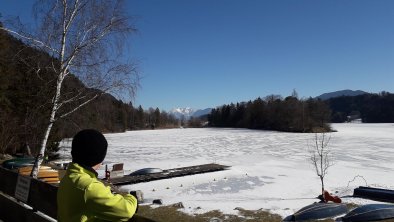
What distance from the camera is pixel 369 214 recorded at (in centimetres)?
1271

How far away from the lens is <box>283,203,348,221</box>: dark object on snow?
12969mm

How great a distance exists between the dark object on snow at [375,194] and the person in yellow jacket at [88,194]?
1626 centimetres

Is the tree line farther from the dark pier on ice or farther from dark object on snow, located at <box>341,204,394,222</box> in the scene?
dark object on snow, located at <box>341,204,394,222</box>

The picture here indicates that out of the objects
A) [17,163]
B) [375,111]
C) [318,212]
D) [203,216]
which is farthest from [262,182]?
[375,111]

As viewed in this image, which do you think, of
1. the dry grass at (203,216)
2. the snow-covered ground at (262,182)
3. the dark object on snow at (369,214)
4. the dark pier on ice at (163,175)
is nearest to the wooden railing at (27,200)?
the dry grass at (203,216)

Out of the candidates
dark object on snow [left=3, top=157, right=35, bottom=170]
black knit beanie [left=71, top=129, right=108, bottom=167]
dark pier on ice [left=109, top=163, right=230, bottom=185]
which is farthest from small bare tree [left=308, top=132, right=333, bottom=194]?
black knit beanie [left=71, top=129, right=108, bottom=167]

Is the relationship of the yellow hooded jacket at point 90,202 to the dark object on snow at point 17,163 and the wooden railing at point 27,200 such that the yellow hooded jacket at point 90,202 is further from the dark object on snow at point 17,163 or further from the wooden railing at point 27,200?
the dark object on snow at point 17,163

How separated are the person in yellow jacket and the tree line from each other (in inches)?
3042

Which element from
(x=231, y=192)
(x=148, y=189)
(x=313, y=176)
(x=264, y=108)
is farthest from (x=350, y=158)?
(x=264, y=108)

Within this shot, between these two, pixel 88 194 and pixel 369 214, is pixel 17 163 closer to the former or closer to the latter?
pixel 369 214

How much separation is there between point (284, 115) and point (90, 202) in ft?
325

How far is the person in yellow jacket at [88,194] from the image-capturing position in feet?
7.87

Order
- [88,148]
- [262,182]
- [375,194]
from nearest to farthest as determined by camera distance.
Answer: [88,148] < [375,194] < [262,182]

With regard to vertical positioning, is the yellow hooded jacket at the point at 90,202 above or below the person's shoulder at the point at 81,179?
below
